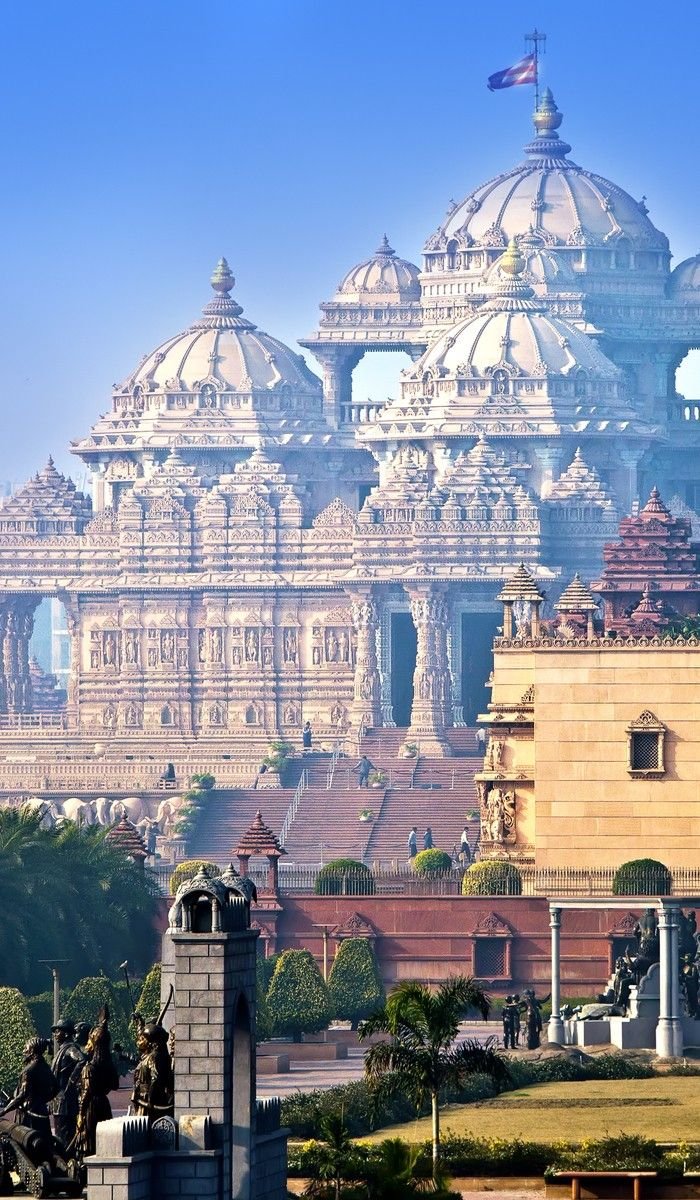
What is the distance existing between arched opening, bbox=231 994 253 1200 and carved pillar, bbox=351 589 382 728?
10576cm

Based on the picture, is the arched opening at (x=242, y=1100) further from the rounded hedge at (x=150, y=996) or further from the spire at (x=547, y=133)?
the spire at (x=547, y=133)

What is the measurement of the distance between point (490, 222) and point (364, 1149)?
5217 inches

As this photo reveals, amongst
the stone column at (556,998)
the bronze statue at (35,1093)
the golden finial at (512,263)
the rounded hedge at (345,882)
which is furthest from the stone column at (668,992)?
the golden finial at (512,263)

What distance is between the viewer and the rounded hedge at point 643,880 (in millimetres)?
84062

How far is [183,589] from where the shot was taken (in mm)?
159250

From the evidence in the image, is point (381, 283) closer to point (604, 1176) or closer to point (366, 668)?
point (366, 668)

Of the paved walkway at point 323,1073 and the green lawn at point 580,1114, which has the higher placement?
the paved walkway at point 323,1073

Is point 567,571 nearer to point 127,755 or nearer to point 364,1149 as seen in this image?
A: point 127,755

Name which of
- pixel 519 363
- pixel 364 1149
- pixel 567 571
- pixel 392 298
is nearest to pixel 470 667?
pixel 567 571

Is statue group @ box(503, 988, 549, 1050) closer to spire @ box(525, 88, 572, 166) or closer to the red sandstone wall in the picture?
the red sandstone wall

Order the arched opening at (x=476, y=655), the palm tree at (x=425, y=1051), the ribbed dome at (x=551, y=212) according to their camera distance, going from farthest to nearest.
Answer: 1. the ribbed dome at (x=551, y=212)
2. the arched opening at (x=476, y=655)
3. the palm tree at (x=425, y=1051)

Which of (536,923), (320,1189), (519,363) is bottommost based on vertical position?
(320,1189)

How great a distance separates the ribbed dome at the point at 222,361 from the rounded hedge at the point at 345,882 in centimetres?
8368

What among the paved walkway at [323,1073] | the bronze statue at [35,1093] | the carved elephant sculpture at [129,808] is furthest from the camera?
the carved elephant sculpture at [129,808]
